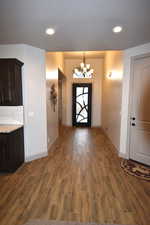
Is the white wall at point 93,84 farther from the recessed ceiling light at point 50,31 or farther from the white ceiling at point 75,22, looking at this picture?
the recessed ceiling light at point 50,31

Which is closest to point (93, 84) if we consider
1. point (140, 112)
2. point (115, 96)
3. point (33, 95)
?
point (115, 96)

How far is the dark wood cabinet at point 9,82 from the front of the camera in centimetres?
290

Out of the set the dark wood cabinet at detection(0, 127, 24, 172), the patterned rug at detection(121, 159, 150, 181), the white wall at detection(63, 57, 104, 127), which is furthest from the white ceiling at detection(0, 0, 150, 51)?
the white wall at detection(63, 57, 104, 127)

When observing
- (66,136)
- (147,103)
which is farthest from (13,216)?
(66,136)

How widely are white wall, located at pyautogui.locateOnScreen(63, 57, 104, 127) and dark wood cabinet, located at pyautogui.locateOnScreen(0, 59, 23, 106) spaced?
4306 millimetres

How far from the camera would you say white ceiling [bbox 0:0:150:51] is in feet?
6.73

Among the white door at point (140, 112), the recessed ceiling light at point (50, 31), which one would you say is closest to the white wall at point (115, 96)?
the white door at point (140, 112)

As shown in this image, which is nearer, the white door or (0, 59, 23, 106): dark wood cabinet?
(0, 59, 23, 106): dark wood cabinet

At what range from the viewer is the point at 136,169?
10.2 ft

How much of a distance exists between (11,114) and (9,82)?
0.78 metres

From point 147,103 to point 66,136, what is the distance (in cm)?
343

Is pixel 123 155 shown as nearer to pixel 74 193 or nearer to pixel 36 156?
pixel 74 193

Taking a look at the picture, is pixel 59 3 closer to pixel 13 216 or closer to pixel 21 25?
pixel 21 25

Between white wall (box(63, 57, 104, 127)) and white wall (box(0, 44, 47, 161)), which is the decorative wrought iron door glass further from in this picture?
white wall (box(0, 44, 47, 161))
